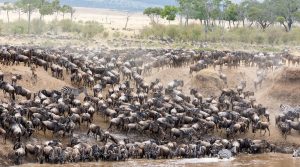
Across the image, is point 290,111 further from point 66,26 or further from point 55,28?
point 66,26

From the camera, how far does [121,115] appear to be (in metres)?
27.7

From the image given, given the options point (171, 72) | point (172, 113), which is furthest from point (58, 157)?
point (171, 72)

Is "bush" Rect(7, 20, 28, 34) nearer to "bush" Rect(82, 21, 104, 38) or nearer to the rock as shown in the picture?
"bush" Rect(82, 21, 104, 38)

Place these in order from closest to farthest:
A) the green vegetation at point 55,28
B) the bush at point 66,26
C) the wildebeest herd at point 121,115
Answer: the wildebeest herd at point 121,115, the green vegetation at point 55,28, the bush at point 66,26

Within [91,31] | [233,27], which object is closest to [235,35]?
[233,27]

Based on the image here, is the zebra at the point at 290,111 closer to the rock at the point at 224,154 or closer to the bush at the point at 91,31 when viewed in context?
the rock at the point at 224,154

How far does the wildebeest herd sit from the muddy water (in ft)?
1.41

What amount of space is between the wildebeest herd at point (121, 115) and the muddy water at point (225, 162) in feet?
1.41

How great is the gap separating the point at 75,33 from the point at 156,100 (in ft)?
159

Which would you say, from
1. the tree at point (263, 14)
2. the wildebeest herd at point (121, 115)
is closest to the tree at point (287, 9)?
the tree at point (263, 14)

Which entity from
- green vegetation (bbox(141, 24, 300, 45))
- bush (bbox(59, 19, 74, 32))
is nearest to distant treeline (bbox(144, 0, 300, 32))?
green vegetation (bbox(141, 24, 300, 45))

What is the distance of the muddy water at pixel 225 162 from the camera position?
23750 mm

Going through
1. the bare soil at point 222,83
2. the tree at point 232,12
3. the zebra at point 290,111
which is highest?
the tree at point 232,12

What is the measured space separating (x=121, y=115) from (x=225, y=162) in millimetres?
5110
